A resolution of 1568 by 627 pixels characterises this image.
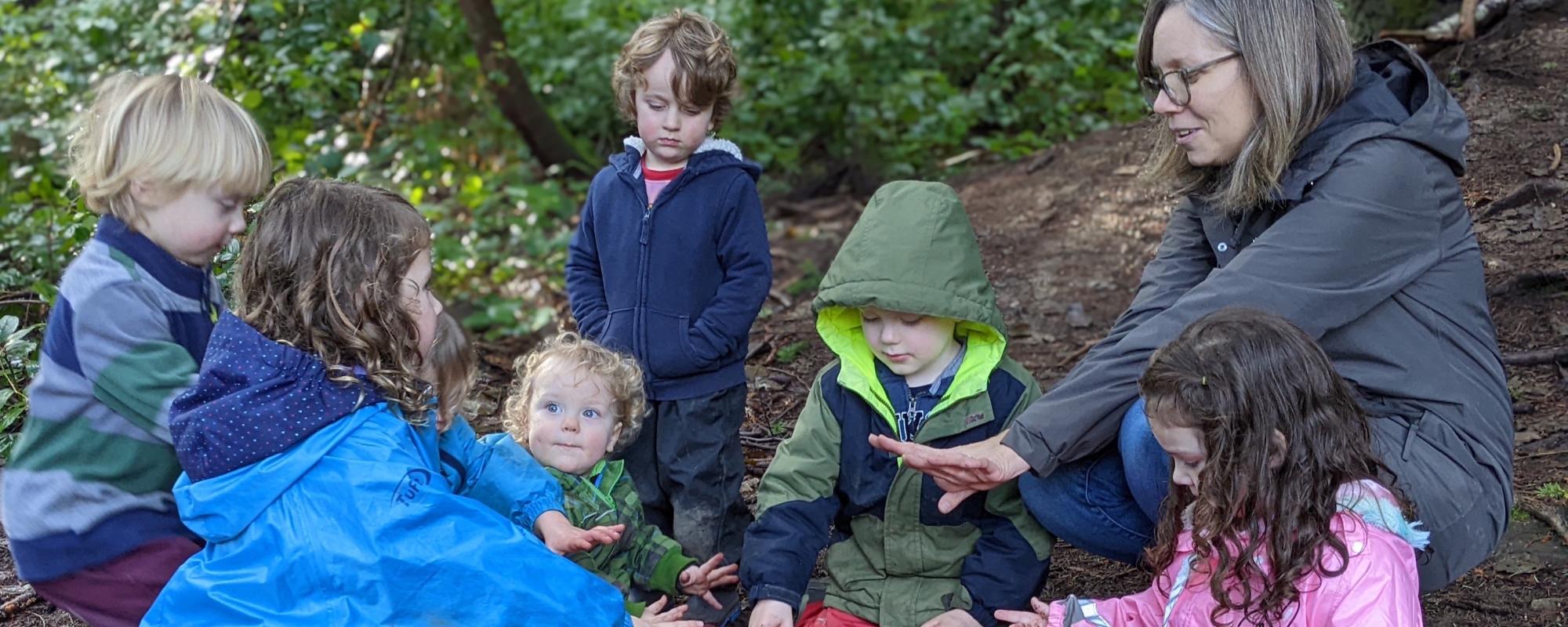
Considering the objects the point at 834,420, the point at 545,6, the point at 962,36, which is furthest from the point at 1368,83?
the point at 545,6

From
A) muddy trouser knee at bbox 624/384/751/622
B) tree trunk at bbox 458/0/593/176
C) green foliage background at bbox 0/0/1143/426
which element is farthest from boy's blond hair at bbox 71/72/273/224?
tree trunk at bbox 458/0/593/176

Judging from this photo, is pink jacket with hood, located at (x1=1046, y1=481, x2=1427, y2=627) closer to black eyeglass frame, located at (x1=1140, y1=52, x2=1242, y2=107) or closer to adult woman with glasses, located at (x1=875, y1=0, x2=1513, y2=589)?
adult woman with glasses, located at (x1=875, y1=0, x2=1513, y2=589)

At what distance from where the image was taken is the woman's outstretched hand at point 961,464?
9.66 ft

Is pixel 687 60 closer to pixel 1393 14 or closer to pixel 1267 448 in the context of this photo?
pixel 1267 448

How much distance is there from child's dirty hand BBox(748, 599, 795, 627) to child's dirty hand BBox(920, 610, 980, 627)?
1.07 feet

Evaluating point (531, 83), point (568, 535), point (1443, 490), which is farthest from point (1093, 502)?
point (531, 83)

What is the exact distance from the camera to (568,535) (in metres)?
3.01

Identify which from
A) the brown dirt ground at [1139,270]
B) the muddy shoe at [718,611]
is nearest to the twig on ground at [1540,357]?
the brown dirt ground at [1139,270]

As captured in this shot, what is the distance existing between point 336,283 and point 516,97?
636 cm

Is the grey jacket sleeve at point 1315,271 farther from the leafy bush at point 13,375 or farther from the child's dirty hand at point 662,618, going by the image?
the leafy bush at point 13,375

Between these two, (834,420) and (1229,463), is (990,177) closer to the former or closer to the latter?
(834,420)

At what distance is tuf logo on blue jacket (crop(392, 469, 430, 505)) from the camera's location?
8.00 ft

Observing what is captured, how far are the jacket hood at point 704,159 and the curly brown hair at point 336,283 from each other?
1242mm

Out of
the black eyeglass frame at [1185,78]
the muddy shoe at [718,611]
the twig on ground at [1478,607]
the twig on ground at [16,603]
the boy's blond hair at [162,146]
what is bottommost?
the twig on ground at [1478,607]
